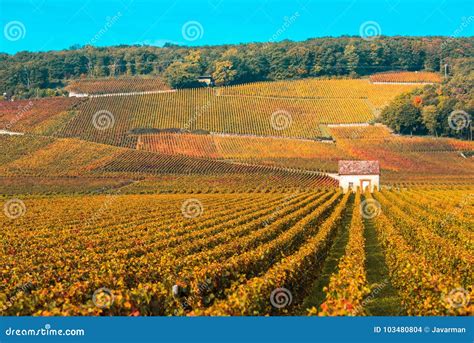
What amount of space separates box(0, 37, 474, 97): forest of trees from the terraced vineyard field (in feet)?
392

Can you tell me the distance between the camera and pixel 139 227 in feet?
100

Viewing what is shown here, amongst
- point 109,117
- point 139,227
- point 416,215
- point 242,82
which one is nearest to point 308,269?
point 139,227

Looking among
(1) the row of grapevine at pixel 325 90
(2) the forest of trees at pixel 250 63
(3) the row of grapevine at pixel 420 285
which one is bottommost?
(3) the row of grapevine at pixel 420 285

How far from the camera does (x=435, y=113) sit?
113375 mm

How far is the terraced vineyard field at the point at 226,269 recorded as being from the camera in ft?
44.0

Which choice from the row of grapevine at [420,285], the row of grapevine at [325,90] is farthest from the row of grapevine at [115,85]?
the row of grapevine at [420,285]

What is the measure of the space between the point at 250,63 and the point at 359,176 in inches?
3275

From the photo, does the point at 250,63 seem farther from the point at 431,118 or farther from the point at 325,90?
the point at 431,118

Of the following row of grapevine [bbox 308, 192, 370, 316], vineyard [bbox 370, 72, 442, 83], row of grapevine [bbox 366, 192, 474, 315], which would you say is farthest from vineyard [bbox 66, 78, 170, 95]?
row of grapevine [bbox 308, 192, 370, 316]

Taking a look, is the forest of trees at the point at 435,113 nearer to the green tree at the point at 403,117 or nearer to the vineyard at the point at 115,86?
the green tree at the point at 403,117

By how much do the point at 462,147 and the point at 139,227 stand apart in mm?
85467

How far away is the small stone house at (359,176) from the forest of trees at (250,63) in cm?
7318

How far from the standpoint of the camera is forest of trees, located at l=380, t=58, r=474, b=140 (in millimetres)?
113438

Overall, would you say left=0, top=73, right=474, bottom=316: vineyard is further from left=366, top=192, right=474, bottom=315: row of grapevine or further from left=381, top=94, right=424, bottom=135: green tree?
left=381, top=94, right=424, bottom=135: green tree
